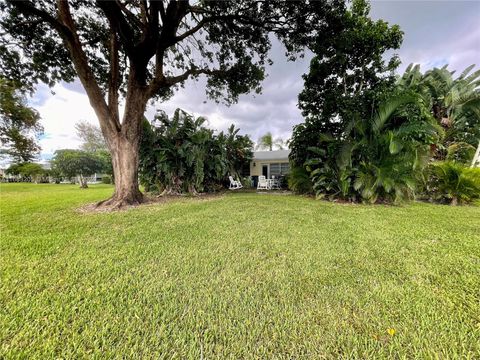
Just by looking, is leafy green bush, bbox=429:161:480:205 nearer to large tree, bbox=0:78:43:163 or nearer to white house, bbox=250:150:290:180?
white house, bbox=250:150:290:180

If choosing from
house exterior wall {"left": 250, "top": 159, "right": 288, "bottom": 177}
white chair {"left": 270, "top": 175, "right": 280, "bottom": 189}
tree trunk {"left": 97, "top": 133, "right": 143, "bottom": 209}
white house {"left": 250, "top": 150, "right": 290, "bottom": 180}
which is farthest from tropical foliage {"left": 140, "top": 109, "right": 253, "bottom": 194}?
house exterior wall {"left": 250, "top": 159, "right": 288, "bottom": 177}

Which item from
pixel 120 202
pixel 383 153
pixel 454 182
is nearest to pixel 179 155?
pixel 120 202

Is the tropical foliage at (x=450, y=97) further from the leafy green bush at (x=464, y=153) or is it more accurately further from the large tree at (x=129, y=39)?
the large tree at (x=129, y=39)

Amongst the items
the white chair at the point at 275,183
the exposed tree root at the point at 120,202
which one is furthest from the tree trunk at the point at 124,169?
the white chair at the point at 275,183

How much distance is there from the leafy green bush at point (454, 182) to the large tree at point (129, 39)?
667 cm

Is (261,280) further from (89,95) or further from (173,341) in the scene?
(89,95)

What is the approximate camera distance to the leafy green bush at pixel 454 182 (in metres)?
6.36

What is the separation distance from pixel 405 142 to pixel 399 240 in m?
4.33

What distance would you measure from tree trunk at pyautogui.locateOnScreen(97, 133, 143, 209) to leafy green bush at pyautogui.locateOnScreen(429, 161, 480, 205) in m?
11.1

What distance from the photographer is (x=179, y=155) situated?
8.41 meters

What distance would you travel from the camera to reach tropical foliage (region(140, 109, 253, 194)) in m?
8.38

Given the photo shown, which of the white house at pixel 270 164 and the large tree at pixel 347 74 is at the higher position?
the large tree at pixel 347 74

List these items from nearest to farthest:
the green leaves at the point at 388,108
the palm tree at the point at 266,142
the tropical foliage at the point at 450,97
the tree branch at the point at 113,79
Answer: the green leaves at the point at 388,108
the tree branch at the point at 113,79
the tropical foliage at the point at 450,97
the palm tree at the point at 266,142

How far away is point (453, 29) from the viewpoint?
652 cm
